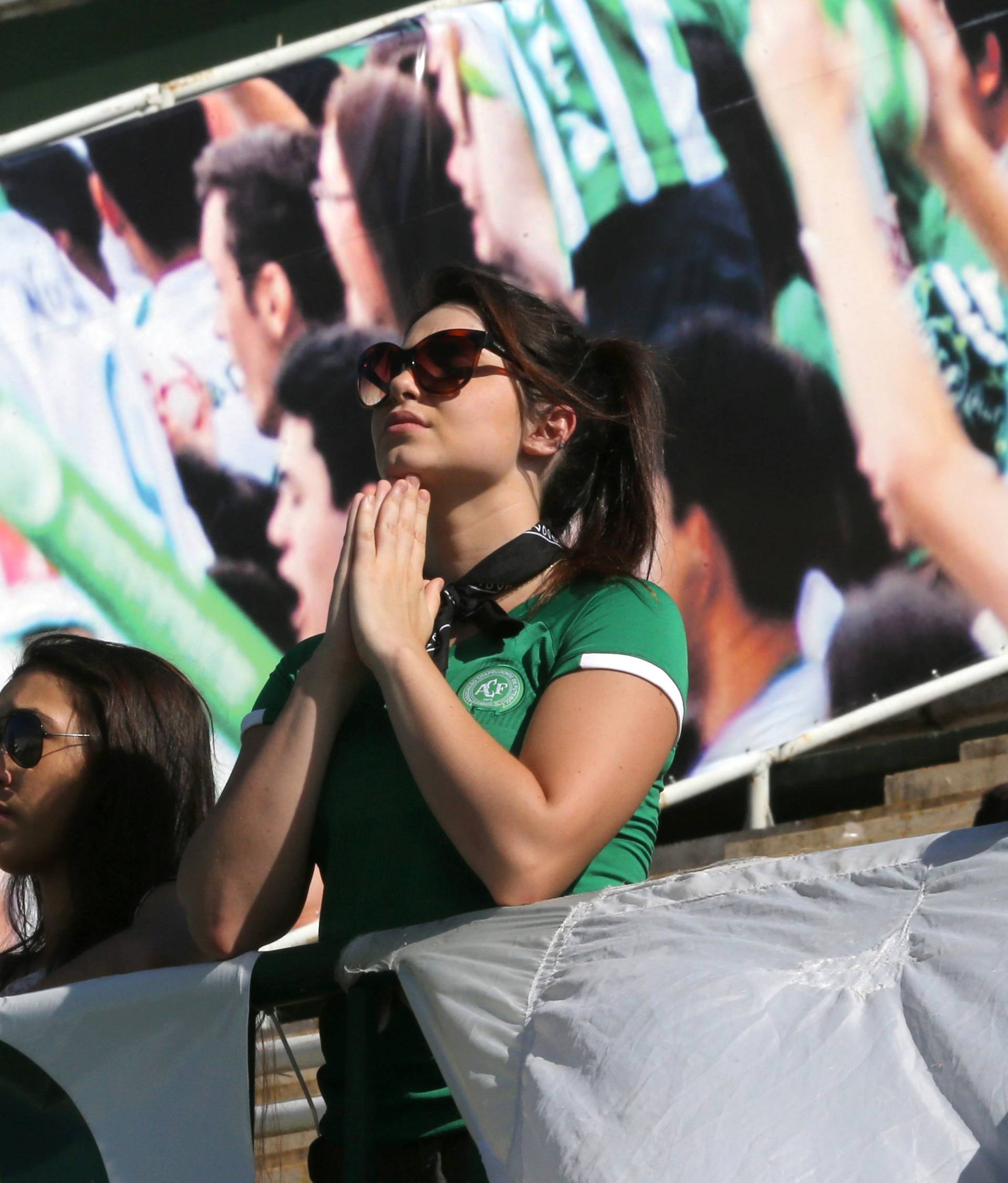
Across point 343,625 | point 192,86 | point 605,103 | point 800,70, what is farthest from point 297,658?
point 192,86

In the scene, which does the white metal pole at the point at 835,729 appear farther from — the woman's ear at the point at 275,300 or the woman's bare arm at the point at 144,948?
the woman's bare arm at the point at 144,948

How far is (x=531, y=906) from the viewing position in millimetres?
1804

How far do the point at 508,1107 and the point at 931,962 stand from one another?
0.44m

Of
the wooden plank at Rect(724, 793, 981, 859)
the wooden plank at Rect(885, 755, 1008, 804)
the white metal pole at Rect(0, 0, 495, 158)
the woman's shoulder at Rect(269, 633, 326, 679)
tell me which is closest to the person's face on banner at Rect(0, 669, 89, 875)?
the woman's shoulder at Rect(269, 633, 326, 679)

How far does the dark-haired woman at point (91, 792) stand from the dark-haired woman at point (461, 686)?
521mm

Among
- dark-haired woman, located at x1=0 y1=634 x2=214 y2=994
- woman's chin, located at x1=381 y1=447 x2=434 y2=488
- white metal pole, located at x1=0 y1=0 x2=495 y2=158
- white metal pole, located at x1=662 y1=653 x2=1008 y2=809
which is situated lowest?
white metal pole, located at x1=662 y1=653 x2=1008 y2=809

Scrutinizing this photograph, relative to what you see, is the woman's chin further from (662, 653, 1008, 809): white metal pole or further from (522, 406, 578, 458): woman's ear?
(662, 653, 1008, 809): white metal pole

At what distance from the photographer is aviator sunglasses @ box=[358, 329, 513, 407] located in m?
2.28

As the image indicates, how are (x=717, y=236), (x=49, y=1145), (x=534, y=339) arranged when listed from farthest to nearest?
(x=717, y=236) < (x=534, y=339) < (x=49, y=1145)

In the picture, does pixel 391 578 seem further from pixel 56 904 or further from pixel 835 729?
pixel 835 729

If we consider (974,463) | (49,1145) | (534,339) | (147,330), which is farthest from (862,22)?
(49,1145)

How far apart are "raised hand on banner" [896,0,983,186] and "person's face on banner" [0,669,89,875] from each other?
4185 mm

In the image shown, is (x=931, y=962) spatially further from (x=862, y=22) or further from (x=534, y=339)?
(x=862, y=22)

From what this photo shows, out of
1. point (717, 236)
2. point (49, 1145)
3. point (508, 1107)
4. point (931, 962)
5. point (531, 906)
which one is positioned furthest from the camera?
point (717, 236)
